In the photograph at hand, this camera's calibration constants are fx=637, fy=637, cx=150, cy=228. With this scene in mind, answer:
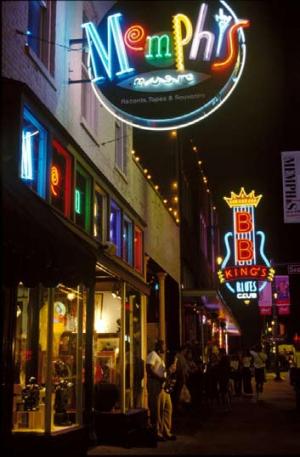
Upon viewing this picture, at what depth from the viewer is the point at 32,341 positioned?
954 cm

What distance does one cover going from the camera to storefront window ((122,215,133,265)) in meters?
14.2

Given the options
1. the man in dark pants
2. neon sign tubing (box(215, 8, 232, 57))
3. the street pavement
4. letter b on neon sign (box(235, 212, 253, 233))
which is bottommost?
the street pavement

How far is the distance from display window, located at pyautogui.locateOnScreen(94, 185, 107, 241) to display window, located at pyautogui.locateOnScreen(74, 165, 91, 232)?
522 millimetres

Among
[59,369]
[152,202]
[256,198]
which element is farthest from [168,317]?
[256,198]

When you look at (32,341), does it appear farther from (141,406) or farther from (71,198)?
(141,406)

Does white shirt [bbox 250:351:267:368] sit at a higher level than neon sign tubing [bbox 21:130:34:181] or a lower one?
lower

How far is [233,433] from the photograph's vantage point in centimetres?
1331

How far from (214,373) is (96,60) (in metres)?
12.6

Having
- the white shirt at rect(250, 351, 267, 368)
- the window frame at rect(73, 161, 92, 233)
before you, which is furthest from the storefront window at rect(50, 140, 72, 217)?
the white shirt at rect(250, 351, 267, 368)

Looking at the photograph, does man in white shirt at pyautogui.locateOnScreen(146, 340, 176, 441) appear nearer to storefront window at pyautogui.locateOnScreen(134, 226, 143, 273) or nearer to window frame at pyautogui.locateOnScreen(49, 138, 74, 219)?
storefront window at pyautogui.locateOnScreen(134, 226, 143, 273)

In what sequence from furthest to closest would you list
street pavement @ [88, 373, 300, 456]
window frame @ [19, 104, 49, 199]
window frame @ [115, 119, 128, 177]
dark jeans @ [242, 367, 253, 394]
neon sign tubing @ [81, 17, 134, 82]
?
dark jeans @ [242, 367, 253, 394], window frame @ [115, 119, 128, 177], street pavement @ [88, 373, 300, 456], neon sign tubing @ [81, 17, 134, 82], window frame @ [19, 104, 49, 199]

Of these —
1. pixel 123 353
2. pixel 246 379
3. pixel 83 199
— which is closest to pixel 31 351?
pixel 83 199

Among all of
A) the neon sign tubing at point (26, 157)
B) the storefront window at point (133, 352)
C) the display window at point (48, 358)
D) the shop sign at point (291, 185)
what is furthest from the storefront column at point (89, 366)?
the shop sign at point (291, 185)

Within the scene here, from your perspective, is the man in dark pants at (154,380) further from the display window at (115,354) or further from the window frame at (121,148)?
the window frame at (121,148)
